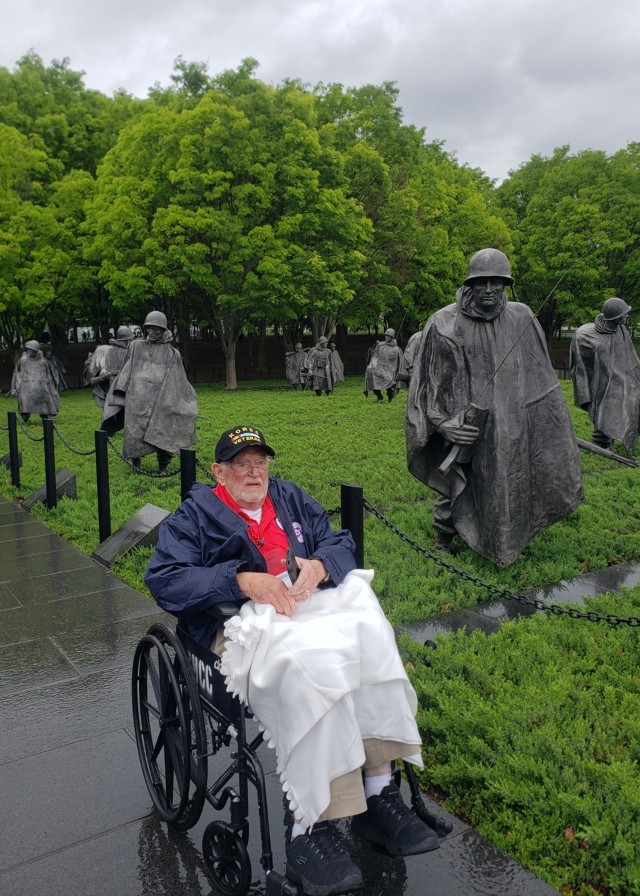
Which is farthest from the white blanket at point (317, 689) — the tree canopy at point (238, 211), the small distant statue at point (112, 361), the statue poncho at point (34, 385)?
the tree canopy at point (238, 211)

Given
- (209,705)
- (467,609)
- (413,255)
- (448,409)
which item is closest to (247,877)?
(209,705)

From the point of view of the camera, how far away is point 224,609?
283cm

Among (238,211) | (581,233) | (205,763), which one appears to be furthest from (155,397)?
(581,233)

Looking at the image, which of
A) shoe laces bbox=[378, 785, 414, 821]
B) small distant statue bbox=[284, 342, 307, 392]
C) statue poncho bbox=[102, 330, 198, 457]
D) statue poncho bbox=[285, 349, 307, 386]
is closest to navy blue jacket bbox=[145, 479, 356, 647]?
shoe laces bbox=[378, 785, 414, 821]

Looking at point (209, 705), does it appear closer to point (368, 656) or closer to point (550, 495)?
point (368, 656)

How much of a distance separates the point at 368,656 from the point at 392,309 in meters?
37.2

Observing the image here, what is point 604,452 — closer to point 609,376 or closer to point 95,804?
point 609,376

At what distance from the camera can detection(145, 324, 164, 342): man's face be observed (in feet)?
35.9

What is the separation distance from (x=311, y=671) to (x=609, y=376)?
10200 millimetres

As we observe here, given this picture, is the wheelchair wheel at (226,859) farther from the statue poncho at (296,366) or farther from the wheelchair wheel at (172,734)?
the statue poncho at (296,366)

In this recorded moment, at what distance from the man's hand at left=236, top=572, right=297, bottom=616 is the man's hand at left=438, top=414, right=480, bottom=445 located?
11.0ft

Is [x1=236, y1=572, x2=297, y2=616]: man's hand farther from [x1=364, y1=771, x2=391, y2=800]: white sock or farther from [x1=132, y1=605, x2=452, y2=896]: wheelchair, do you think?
[x1=364, y1=771, x2=391, y2=800]: white sock

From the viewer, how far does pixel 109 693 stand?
4.40m

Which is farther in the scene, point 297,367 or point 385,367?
point 297,367
